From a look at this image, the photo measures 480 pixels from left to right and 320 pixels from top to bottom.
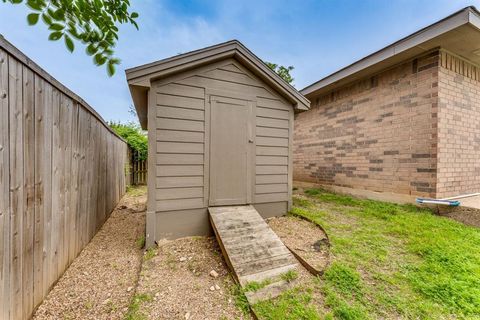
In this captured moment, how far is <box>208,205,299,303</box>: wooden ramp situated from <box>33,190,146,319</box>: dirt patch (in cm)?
112

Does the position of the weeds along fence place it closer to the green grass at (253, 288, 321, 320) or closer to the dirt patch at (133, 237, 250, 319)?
the dirt patch at (133, 237, 250, 319)

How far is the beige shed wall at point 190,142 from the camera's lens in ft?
10.2

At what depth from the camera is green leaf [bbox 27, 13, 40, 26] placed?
1142mm

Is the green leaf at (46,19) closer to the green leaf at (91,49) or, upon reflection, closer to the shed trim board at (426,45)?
the green leaf at (91,49)

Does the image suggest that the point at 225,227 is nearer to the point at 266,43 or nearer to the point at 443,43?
the point at 443,43

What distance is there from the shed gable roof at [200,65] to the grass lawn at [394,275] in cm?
243

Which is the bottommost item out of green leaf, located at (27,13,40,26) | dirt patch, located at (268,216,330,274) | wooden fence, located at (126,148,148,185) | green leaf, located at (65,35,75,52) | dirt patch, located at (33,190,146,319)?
dirt patch, located at (33,190,146,319)

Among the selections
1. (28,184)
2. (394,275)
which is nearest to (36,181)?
(28,184)

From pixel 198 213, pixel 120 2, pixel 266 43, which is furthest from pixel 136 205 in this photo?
pixel 266 43

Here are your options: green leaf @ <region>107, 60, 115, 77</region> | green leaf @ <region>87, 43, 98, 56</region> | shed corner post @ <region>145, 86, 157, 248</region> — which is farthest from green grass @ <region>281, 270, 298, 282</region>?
green leaf @ <region>87, 43, 98, 56</region>

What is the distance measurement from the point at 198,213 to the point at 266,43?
37.8 ft

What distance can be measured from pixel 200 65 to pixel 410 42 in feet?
13.0

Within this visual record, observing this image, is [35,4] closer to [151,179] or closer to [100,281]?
[151,179]

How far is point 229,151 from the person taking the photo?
3537mm
